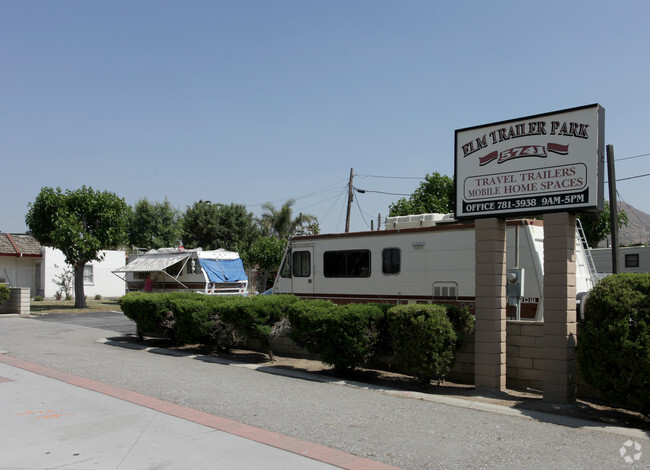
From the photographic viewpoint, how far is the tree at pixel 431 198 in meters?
29.0

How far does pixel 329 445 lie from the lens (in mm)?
6020

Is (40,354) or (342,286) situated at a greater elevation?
(342,286)

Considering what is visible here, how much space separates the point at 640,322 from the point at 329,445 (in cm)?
396

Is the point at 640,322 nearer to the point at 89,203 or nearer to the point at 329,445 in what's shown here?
the point at 329,445

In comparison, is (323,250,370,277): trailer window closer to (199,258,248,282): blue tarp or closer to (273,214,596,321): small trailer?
(273,214,596,321): small trailer

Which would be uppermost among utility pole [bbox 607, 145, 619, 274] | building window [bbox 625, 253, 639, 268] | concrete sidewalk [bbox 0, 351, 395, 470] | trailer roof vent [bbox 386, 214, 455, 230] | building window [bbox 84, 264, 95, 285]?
utility pole [bbox 607, 145, 619, 274]

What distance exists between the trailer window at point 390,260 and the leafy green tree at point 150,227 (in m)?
34.5

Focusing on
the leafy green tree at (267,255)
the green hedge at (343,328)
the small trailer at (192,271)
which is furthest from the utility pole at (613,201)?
the leafy green tree at (267,255)

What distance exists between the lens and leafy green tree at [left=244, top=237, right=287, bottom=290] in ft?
125

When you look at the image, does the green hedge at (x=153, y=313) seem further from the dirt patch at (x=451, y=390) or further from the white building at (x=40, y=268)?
the white building at (x=40, y=268)

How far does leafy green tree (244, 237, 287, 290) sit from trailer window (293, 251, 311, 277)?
21917 millimetres

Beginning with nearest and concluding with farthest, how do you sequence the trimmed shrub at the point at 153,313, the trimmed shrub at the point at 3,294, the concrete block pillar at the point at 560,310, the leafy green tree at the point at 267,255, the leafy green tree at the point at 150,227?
the concrete block pillar at the point at 560,310, the trimmed shrub at the point at 153,313, the trimmed shrub at the point at 3,294, the leafy green tree at the point at 267,255, the leafy green tree at the point at 150,227

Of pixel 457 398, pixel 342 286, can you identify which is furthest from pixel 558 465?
pixel 342 286

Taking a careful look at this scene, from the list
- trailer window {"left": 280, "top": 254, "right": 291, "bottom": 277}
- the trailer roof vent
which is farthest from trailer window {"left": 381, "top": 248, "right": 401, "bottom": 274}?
trailer window {"left": 280, "top": 254, "right": 291, "bottom": 277}
